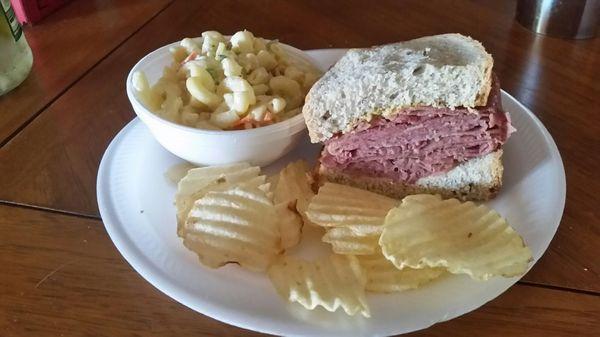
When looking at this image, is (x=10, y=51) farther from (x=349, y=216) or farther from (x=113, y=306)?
(x=349, y=216)

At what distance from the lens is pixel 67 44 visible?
1.78 meters

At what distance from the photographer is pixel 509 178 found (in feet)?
3.99

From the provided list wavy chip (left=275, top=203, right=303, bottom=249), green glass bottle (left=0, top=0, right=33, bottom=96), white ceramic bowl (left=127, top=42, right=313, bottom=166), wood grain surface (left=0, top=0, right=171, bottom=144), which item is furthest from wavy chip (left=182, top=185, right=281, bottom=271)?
green glass bottle (left=0, top=0, right=33, bottom=96)

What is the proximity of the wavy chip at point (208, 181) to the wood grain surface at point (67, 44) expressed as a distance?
1.69 feet

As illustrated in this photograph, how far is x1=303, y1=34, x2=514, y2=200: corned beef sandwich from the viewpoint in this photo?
112 cm

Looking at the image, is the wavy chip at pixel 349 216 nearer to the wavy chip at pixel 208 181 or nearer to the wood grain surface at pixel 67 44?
the wavy chip at pixel 208 181

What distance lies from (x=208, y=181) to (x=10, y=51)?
74cm

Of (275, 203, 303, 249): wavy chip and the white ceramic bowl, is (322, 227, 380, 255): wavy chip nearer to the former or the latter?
(275, 203, 303, 249): wavy chip

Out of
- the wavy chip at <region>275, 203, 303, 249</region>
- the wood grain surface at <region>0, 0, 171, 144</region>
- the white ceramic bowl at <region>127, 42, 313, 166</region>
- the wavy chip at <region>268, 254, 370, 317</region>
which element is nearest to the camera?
the wavy chip at <region>268, 254, 370, 317</region>

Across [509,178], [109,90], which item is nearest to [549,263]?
[509,178]

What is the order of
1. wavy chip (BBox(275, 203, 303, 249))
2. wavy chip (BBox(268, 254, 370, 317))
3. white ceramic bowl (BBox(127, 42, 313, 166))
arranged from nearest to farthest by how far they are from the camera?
wavy chip (BBox(268, 254, 370, 317)), wavy chip (BBox(275, 203, 303, 249)), white ceramic bowl (BBox(127, 42, 313, 166))

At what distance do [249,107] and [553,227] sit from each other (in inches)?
22.5

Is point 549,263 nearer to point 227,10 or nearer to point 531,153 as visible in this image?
point 531,153

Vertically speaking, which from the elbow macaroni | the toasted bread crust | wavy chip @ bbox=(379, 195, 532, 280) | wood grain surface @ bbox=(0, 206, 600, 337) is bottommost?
wood grain surface @ bbox=(0, 206, 600, 337)
